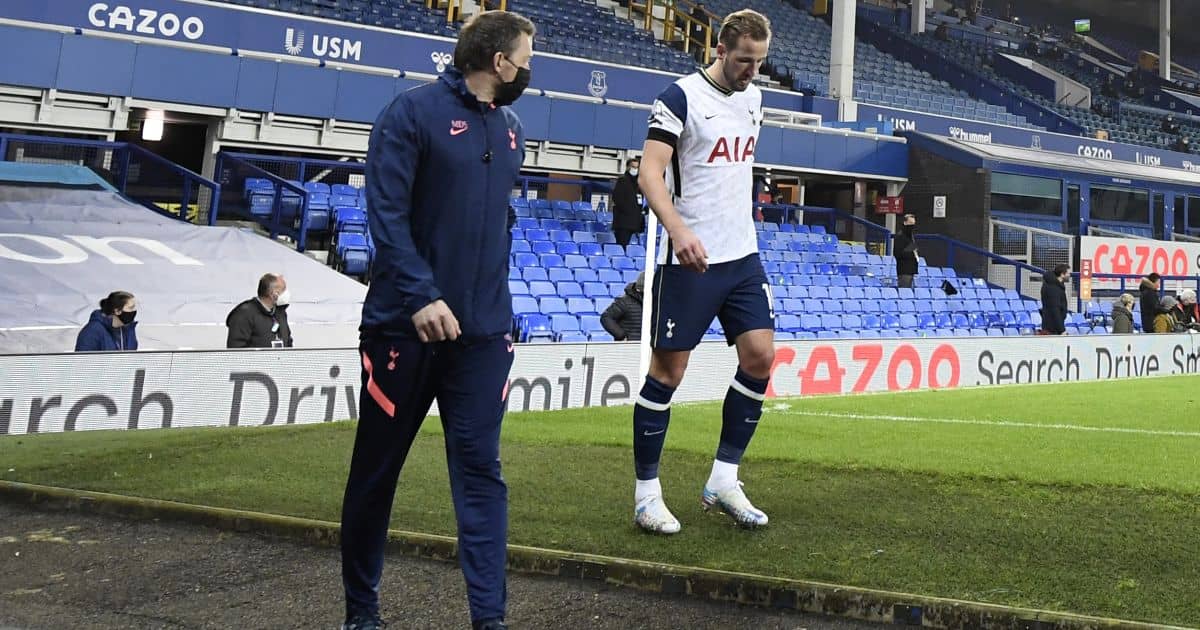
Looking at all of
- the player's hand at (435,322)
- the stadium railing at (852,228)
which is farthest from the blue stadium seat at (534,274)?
the player's hand at (435,322)

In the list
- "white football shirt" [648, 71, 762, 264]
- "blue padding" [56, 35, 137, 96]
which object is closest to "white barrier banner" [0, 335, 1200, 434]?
"white football shirt" [648, 71, 762, 264]

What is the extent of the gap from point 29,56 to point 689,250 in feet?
42.9

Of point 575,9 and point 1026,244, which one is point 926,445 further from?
point 575,9

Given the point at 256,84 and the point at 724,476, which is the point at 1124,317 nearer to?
the point at 256,84

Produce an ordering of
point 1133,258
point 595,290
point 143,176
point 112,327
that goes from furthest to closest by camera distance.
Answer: point 1133,258, point 595,290, point 143,176, point 112,327

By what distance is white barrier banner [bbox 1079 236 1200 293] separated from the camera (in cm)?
2245

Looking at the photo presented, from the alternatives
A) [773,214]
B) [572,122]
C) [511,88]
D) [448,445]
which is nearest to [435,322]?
[448,445]

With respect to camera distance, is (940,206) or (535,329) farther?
(940,206)

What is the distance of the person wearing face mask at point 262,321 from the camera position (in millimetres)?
9359

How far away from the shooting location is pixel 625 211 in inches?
628

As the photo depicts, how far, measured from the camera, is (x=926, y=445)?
20.5ft

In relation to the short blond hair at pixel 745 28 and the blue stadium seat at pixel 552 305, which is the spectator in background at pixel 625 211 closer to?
the blue stadium seat at pixel 552 305

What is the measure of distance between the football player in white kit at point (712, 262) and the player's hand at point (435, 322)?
1463mm

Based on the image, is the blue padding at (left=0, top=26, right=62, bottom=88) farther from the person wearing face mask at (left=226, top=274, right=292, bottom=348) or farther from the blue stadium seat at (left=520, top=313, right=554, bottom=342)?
the blue stadium seat at (left=520, top=313, right=554, bottom=342)
